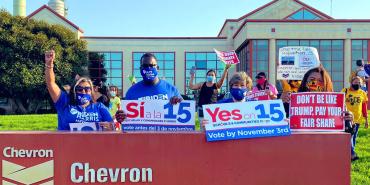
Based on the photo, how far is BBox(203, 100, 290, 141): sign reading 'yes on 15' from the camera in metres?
3.87

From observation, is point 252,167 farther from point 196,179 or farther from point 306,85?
point 306,85

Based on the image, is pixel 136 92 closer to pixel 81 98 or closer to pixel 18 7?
pixel 81 98

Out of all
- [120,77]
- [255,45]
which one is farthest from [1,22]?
[255,45]

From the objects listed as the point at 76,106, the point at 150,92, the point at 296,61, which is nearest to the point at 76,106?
the point at 76,106

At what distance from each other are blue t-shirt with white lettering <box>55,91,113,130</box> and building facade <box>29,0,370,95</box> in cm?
3391

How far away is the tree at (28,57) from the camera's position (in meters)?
35.7

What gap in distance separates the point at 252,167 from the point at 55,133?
5.85ft

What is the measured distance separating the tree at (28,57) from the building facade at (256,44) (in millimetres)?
6212

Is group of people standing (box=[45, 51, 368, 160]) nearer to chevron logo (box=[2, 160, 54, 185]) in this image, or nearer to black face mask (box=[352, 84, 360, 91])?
chevron logo (box=[2, 160, 54, 185])

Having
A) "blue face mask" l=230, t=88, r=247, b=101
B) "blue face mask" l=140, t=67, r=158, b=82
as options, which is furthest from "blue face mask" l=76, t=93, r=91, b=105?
"blue face mask" l=230, t=88, r=247, b=101

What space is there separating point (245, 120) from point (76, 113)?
5.93 feet

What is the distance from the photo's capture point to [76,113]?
4.54 meters

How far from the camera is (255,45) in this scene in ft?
125

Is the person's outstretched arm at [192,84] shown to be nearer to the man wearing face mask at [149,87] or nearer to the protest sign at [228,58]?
the protest sign at [228,58]
